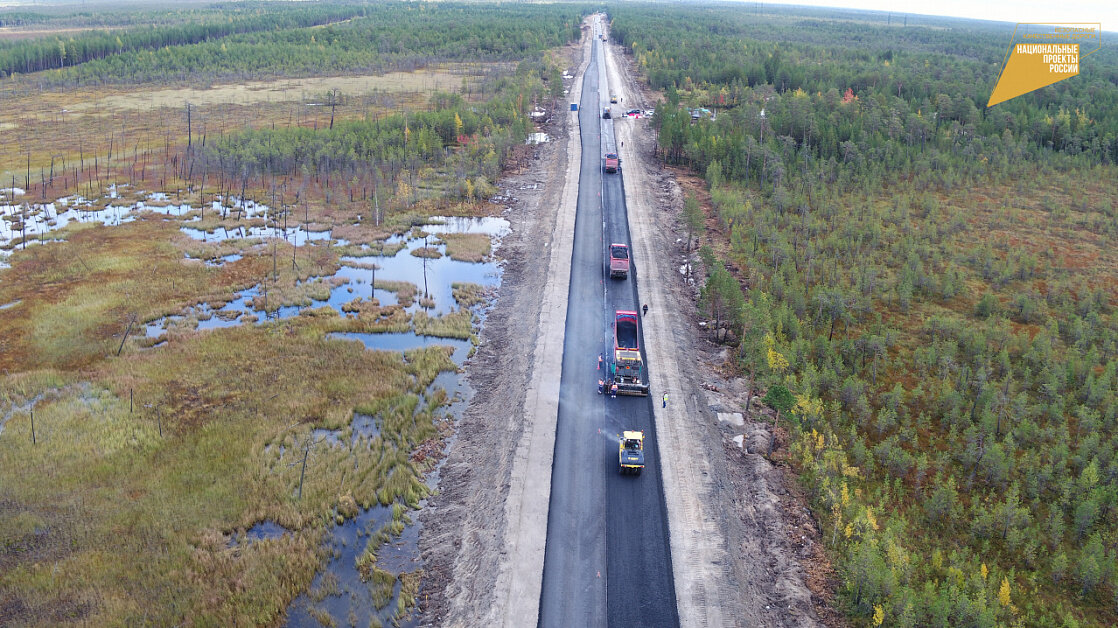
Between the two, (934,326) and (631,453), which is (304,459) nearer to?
(631,453)

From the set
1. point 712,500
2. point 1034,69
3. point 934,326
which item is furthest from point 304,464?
point 1034,69

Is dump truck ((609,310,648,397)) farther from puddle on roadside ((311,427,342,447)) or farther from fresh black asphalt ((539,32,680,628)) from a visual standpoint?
puddle on roadside ((311,427,342,447))

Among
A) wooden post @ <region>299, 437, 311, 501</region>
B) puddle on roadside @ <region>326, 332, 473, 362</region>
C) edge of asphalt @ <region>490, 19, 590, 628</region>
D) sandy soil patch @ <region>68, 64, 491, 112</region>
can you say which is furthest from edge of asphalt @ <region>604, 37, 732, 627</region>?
sandy soil patch @ <region>68, 64, 491, 112</region>

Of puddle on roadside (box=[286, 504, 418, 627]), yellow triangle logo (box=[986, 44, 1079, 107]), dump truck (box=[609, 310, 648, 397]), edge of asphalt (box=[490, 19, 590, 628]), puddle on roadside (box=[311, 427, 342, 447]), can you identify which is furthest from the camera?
yellow triangle logo (box=[986, 44, 1079, 107])

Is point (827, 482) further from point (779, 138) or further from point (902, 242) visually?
point (779, 138)

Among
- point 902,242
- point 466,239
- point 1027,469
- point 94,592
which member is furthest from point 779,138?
point 94,592

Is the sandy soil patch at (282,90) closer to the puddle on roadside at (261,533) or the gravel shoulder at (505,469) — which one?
the gravel shoulder at (505,469)

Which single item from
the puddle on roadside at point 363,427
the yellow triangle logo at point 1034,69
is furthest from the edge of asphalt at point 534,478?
the yellow triangle logo at point 1034,69
